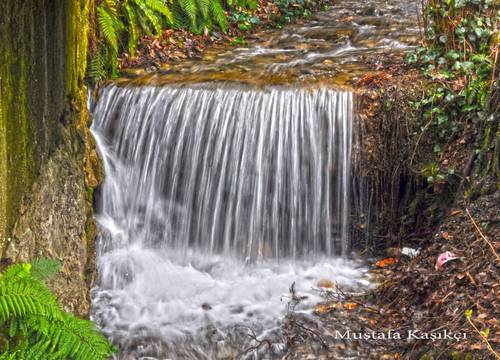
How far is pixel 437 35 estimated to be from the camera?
609 centimetres

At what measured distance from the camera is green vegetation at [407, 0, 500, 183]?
17.2 ft

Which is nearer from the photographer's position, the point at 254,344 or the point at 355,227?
the point at 254,344

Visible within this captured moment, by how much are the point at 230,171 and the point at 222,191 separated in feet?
0.71

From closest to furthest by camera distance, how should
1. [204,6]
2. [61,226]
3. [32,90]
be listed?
[32,90]
[61,226]
[204,6]

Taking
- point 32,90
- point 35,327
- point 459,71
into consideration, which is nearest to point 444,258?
point 459,71

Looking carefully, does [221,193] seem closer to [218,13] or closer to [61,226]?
[61,226]

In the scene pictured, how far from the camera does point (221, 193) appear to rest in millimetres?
6090

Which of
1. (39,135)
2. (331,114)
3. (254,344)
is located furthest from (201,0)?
(254,344)

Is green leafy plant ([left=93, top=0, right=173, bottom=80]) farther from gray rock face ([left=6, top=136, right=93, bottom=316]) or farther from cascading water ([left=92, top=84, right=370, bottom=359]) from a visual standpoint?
gray rock face ([left=6, top=136, right=93, bottom=316])

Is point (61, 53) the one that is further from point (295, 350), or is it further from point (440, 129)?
point (440, 129)

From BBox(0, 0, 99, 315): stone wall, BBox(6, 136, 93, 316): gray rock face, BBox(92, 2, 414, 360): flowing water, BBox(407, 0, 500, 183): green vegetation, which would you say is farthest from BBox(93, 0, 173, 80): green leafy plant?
BBox(407, 0, 500, 183): green vegetation

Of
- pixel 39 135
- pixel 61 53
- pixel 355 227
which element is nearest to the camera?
pixel 39 135

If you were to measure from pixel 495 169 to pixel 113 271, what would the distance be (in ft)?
11.2

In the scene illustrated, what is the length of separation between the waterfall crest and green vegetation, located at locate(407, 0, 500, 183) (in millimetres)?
869
